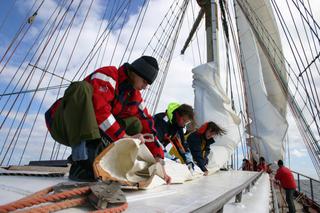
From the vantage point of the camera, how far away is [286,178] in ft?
21.8

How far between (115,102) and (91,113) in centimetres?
40

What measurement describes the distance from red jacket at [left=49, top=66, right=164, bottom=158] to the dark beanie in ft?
0.29

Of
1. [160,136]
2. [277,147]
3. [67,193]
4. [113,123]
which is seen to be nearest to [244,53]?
[277,147]

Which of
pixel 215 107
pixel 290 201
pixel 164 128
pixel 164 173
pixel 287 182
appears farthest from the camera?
pixel 287 182

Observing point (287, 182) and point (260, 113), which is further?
point (260, 113)

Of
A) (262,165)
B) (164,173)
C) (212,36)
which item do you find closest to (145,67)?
(164,173)

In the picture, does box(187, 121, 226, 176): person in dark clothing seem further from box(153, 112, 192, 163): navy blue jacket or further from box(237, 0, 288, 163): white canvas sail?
box(237, 0, 288, 163): white canvas sail

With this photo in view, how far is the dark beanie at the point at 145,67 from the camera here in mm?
1657

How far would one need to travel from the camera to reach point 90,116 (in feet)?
4.14

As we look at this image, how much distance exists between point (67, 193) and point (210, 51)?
6.60 metres

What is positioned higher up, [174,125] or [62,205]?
[174,125]

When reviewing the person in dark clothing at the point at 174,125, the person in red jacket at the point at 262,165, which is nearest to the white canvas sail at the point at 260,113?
the person in red jacket at the point at 262,165

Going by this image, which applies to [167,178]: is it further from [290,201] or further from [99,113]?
[290,201]

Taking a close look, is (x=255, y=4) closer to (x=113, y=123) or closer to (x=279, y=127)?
(x=279, y=127)
